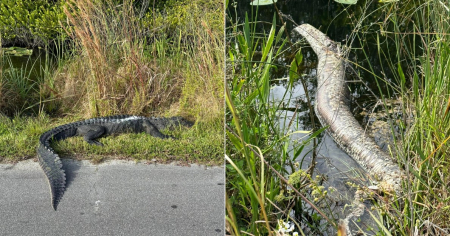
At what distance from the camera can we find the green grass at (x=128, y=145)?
324 cm

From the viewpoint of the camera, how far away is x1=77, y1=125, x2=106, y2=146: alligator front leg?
3582 millimetres

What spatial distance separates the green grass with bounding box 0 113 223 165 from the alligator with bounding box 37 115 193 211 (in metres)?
0.07

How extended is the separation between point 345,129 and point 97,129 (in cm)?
242

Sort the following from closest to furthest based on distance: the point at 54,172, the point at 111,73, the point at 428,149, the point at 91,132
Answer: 1. the point at 428,149
2. the point at 54,172
3. the point at 91,132
4. the point at 111,73

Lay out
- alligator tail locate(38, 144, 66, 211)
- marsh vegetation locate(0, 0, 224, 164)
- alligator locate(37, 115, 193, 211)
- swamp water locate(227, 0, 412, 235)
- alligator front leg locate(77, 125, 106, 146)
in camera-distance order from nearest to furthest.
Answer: swamp water locate(227, 0, 412, 235) → alligator tail locate(38, 144, 66, 211) → alligator locate(37, 115, 193, 211) → alligator front leg locate(77, 125, 106, 146) → marsh vegetation locate(0, 0, 224, 164)

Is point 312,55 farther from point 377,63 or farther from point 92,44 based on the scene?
point 92,44

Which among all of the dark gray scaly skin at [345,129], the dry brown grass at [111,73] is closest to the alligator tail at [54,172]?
the dry brown grass at [111,73]

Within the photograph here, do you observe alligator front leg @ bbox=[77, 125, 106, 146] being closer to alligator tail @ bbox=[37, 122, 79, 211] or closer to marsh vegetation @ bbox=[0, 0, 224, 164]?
marsh vegetation @ bbox=[0, 0, 224, 164]

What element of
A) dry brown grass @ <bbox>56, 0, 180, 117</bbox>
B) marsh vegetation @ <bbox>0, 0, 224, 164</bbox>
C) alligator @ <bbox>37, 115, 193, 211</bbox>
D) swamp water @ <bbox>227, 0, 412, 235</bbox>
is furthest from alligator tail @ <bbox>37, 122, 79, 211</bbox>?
swamp water @ <bbox>227, 0, 412, 235</bbox>

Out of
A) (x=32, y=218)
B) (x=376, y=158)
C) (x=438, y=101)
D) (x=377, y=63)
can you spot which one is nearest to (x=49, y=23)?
(x=32, y=218)

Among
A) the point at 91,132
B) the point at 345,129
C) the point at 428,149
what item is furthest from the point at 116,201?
the point at 428,149

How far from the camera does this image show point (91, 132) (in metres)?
3.71

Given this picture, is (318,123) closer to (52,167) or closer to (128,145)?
(128,145)

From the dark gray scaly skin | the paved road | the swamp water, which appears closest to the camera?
the swamp water
